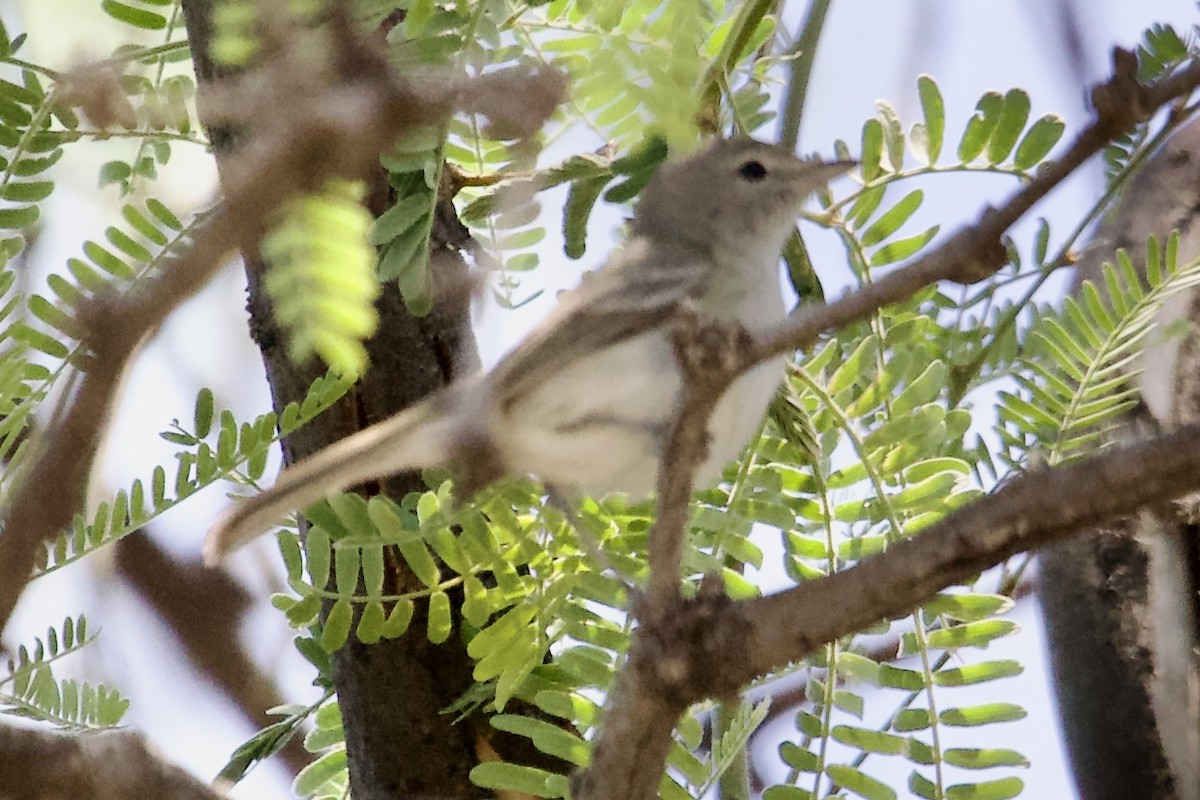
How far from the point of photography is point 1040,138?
137 centimetres

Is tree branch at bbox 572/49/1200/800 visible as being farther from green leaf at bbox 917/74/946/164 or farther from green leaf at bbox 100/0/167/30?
green leaf at bbox 100/0/167/30

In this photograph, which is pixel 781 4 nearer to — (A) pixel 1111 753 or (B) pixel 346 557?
(B) pixel 346 557

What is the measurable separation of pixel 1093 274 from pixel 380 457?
3.70ft

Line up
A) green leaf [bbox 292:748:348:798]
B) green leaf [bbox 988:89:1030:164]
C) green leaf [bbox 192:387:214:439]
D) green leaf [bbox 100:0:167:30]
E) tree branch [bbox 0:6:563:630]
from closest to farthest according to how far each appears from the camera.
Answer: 1. tree branch [bbox 0:6:563:630]
2. green leaf [bbox 192:387:214:439]
3. green leaf [bbox 988:89:1030:164]
4. green leaf [bbox 100:0:167:30]
5. green leaf [bbox 292:748:348:798]

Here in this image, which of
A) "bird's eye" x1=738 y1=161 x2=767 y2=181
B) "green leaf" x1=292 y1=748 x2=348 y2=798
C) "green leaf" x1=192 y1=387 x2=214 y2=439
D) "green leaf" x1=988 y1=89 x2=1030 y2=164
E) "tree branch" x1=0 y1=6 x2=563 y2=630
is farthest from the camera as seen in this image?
"bird's eye" x1=738 y1=161 x2=767 y2=181

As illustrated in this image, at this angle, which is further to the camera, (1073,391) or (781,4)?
(781,4)

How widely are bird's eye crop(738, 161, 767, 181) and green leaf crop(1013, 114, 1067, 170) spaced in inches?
17.6

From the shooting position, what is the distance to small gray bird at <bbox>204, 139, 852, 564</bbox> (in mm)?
1361

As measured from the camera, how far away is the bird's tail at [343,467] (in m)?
1.30

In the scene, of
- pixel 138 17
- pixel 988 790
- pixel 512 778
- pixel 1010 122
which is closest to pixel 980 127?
pixel 1010 122

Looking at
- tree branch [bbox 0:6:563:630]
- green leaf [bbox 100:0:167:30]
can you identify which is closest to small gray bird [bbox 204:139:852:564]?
green leaf [bbox 100:0:167:30]

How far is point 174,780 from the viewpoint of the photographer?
917mm

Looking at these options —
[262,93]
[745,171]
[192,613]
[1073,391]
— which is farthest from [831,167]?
[192,613]

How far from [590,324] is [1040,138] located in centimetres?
52
